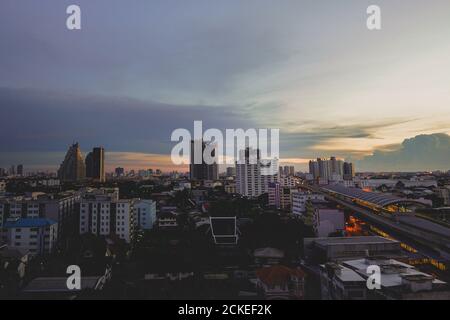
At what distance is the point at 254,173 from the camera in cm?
1459

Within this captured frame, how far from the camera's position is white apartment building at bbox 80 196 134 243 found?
20.6 ft

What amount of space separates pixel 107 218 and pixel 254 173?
9.12 m

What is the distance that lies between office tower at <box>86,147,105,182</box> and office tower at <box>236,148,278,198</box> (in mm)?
7100

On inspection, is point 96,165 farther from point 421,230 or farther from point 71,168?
point 421,230

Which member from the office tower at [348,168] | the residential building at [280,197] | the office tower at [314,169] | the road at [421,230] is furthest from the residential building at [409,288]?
the office tower at [348,168]

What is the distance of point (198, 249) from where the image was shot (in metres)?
5.34

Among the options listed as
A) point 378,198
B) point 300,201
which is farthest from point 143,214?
point 378,198

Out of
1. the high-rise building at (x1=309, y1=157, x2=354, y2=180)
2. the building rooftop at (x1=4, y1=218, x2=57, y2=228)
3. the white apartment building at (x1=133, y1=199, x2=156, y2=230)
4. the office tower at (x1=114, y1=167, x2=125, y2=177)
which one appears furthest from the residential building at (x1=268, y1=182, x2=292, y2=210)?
the office tower at (x1=114, y1=167, x2=125, y2=177)

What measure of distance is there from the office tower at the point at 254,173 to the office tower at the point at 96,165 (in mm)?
7100

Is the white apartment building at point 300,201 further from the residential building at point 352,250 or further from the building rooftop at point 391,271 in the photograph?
the building rooftop at point 391,271

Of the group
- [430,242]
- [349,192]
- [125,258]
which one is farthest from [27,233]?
[349,192]

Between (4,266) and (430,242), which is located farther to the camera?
(430,242)
